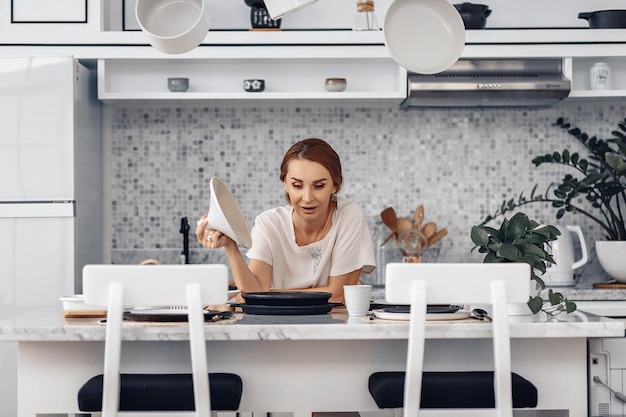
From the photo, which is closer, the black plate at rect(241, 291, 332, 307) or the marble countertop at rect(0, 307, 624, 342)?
the marble countertop at rect(0, 307, 624, 342)

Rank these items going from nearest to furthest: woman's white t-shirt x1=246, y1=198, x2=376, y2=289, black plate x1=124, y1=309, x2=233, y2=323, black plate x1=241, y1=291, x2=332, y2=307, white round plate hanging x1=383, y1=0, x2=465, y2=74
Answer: black plate x1=124, y1=309, x2=233, y2=323 < black plate x1=241, y1=291, x2=332, y2=307 < white round plate hanging x1=383, y1=0, x2=465, y2=74 < woman's white t-shirt x1=246, y1=198, x2=376, y2=289

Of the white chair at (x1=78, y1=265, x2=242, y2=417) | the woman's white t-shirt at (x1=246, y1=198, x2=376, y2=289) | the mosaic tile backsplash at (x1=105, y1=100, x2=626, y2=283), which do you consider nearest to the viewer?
the white chair at (x1=78, y1=265, x2=242, y2=417)


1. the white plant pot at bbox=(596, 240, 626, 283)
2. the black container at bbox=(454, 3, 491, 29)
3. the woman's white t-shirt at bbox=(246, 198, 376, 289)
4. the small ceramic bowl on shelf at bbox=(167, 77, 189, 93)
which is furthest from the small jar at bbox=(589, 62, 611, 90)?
the small ceramic bowl on shelf at bbox=(167, 77, 189, 93)

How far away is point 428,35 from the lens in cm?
233

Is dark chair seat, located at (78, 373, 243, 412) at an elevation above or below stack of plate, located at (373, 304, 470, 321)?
below

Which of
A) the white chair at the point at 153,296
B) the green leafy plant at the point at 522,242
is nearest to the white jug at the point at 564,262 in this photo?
the green leafy plant at the point at 522,242

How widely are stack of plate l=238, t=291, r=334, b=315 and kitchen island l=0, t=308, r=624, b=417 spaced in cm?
13

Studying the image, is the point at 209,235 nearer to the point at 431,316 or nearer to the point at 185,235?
the point at 431,316

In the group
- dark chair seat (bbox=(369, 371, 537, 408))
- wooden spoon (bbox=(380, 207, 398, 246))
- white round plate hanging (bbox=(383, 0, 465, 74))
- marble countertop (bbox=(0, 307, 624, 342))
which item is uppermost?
white round plate hanging (bbox=(383, 0, 465, 74))

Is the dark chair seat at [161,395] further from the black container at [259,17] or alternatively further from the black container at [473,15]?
the black container at [473,15]

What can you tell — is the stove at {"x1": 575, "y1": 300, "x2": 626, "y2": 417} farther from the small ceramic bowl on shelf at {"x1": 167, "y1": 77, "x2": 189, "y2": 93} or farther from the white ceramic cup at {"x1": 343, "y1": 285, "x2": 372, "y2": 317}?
the small ceramic bowl on shelf at {"x1": 167, "y1": 77, "x2": 189, "y2": 93}

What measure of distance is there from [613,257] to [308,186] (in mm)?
1836

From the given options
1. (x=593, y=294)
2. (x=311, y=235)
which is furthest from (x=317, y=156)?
(x=593, y=294)

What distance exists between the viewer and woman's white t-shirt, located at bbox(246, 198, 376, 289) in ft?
9.25
